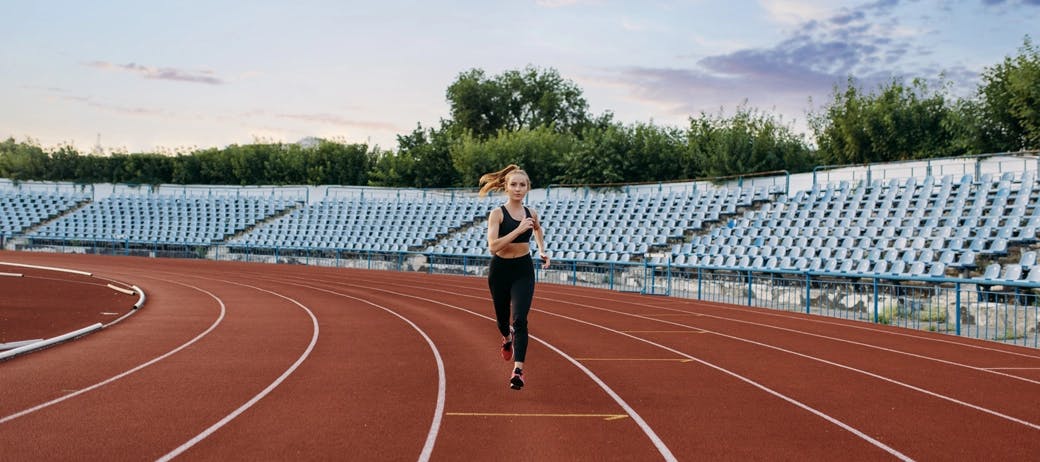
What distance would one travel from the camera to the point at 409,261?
32656 mm

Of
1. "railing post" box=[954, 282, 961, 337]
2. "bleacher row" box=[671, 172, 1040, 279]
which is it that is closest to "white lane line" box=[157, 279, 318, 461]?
"railing post" box=[954, 282, 961, 337]

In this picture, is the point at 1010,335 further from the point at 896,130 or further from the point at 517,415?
the point at 896,130

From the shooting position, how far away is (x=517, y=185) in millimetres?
6699

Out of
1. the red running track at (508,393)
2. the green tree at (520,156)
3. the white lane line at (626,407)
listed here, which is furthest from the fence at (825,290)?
the green tree at (520,156)

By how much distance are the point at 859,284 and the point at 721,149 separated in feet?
85.8

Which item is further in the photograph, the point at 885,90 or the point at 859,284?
the point at 885,90

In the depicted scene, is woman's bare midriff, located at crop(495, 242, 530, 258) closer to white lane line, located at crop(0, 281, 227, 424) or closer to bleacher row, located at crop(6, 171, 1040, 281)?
white lane line, located at crop(0, 281, 227, 424)

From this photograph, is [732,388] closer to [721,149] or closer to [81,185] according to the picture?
[721,149]

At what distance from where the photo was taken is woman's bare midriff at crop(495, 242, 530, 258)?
6749 millimetres

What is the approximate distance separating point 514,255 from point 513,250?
65 millimetres

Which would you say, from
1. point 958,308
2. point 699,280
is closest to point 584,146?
point 699,280

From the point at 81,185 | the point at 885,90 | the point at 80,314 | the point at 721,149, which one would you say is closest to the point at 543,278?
the point at 80,314

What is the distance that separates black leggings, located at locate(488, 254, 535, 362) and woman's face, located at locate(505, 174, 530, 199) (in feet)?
1.91

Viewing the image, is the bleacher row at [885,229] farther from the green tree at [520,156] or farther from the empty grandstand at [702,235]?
the green tree at [520,156]
